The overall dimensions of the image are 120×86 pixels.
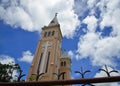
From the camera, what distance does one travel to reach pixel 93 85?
2139 millimetres

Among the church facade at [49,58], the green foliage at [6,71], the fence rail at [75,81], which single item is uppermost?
the church facade at [49,58]

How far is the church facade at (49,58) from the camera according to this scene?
1184 inches

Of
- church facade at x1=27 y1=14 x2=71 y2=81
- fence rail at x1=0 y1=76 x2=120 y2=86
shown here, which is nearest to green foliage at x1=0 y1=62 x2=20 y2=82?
church facade at x1=27 y1=14 x2=71 y2=81

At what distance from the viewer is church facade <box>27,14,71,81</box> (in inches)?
1184

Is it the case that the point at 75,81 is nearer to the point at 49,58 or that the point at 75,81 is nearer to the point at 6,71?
the point at 6,71

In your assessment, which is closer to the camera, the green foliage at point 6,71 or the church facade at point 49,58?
the green foliage at point 6,71

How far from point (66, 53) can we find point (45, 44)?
29.2ft

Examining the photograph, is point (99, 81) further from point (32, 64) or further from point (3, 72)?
point (32, 64)

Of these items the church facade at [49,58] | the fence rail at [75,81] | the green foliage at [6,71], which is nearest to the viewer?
the fence rail at [75,81]

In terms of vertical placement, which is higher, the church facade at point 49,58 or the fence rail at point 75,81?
the church facade at point 49,58

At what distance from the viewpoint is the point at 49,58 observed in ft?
108

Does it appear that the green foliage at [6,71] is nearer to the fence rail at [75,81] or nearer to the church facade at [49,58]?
the church facade at [49,58]

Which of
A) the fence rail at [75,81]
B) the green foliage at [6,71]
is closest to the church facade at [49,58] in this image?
the green foliage at [6,71]

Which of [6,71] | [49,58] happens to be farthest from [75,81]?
[49,58]
